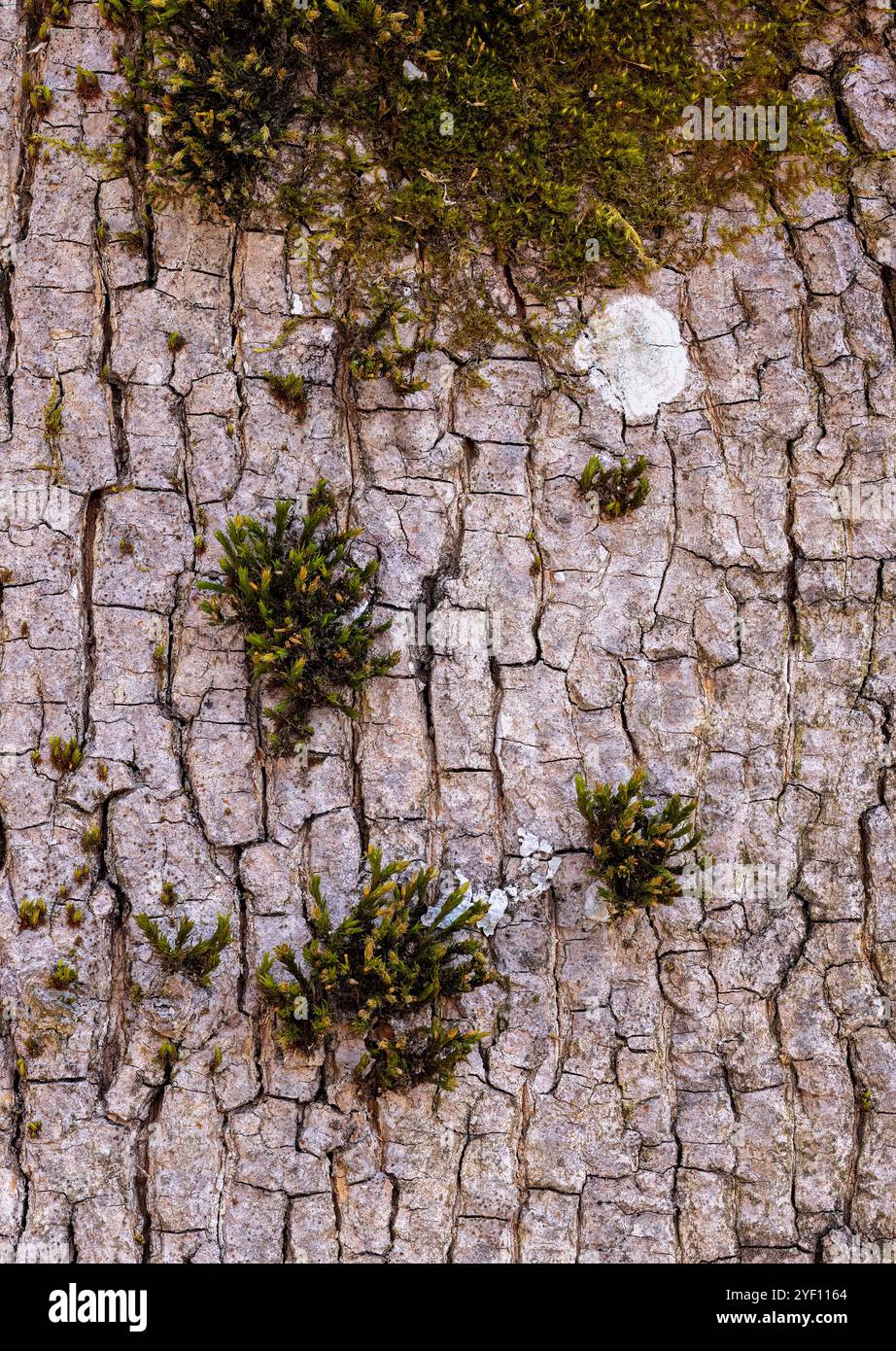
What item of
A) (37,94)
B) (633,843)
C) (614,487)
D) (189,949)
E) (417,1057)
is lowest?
(417,1057)

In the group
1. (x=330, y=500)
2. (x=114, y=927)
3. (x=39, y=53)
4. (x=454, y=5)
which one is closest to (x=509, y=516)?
(x=330, y=500)

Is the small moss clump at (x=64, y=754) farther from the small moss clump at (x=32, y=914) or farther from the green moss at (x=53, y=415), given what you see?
the green moss at (x=53, y=415)

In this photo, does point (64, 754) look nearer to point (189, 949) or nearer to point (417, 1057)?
point (189, 949)

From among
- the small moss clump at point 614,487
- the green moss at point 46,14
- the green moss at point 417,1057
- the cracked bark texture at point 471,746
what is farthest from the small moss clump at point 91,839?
the green moss at point 46,14

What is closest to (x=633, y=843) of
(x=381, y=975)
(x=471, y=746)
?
(x=471, y=746)

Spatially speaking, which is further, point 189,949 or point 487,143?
point 487,143

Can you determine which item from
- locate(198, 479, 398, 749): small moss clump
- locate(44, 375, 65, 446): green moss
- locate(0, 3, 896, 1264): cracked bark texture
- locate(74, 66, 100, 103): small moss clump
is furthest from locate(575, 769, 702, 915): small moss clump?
locate(74, 66, 100, 103): small moss clump
